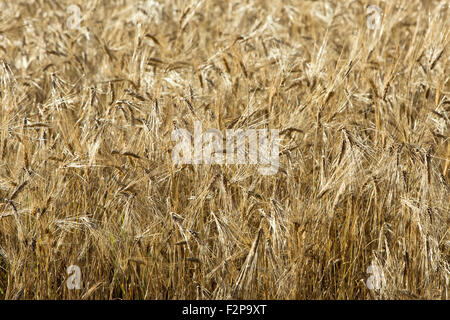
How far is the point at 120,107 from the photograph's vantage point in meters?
2.25

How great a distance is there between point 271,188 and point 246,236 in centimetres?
33

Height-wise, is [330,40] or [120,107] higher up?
[330,40]

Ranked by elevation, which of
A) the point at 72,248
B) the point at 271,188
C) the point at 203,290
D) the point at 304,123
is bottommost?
the point at 203,290

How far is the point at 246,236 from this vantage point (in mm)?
1961

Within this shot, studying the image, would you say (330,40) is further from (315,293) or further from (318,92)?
(315,293)

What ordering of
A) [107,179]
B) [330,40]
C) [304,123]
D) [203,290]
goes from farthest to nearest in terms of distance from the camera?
1. [330,40]
2. [304,123]
3. [107,179]
4. [203,290]

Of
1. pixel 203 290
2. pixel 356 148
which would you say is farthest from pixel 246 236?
pixel 356 148

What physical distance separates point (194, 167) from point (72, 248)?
0.49 meters

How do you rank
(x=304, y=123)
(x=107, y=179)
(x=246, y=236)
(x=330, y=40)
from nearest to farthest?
(x=246, y=236) → (x=107, y=179) → (x=304, y=123) → (x=330, y=40)

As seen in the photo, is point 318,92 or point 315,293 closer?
point 315,293

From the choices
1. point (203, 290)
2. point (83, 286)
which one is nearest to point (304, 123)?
point (203, 290)

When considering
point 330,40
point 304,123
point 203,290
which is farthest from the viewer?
point 330,40

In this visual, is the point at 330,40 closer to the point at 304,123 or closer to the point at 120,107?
the point at 304,123

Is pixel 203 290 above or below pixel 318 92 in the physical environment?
below
